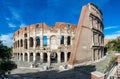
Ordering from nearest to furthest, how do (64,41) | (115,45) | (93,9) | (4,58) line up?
(4,58) < (93,9) < (64,41) < (115,45)

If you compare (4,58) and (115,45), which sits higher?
(115,45)

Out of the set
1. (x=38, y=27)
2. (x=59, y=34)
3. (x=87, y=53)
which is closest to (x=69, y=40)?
(x=59, y=34)

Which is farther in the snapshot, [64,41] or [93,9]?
[64,41]

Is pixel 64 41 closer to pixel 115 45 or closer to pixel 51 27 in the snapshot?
pixel 51 27

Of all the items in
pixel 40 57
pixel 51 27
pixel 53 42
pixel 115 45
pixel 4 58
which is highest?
pixel 51 27

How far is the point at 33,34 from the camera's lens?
151 ft

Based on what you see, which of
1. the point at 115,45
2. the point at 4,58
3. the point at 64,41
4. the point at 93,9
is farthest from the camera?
the point at 115,45

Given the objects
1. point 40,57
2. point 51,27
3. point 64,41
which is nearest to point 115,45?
point 64,41

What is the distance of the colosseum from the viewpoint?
1385 inches

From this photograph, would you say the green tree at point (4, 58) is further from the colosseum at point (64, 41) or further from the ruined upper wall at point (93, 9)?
the ruined upper wall at point (93, 9)

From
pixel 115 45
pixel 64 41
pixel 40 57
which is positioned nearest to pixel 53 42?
pixel 64 41

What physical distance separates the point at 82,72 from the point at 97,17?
15.9 metres

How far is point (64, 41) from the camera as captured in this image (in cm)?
4466

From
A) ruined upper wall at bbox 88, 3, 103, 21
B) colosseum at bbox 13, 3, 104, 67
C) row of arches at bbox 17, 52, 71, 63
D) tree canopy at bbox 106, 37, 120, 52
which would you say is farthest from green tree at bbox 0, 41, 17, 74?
tree canopy at bbox 106, 37, 120, 52
